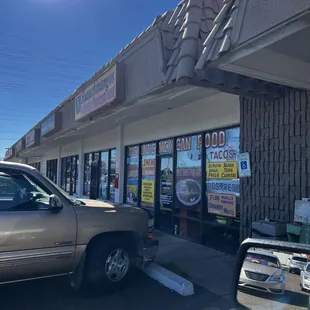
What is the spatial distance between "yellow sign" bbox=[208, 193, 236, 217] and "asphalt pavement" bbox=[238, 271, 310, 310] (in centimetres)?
598

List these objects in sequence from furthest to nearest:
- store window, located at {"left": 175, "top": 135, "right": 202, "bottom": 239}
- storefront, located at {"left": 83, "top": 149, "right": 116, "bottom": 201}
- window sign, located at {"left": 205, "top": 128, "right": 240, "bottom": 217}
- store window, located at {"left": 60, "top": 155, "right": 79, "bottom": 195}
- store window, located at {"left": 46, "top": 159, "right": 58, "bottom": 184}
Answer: store window, located at {"left": 46, "top": 159, "right": 58, "bottom": 184} < store window, located at {"left": 60, "top": 155, "right": 79, "bottom": 195} < storefront, located at {"left": 83, "top": 149, "right": 116, "bottom": 201} < store window, located at {"left": 175, "top": 135, "right": 202, "bottom": 239} < window sign, located at {"left": 205, "top": 128, "right": 240, "bottom": 217}

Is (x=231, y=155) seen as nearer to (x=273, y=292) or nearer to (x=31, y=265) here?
(x=31, y=265)

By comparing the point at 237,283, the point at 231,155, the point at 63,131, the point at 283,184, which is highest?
the point at 63,131

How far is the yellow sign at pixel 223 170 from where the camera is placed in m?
7.59

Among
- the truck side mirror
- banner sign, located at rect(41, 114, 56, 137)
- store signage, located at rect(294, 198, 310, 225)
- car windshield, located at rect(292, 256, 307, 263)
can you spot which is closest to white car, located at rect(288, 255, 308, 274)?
car windshield, located at rect(292, 256, 307, 263)

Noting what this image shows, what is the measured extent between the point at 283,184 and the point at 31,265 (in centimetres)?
446

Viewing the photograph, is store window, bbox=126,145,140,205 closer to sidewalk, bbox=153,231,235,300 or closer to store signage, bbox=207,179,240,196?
sidewalk, bbox=153,231,235,300

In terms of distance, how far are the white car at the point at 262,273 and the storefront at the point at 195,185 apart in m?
5.78

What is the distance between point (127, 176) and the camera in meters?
12.6

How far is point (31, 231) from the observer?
4441 mm

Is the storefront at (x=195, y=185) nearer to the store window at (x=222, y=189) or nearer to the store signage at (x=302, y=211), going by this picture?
the store window at (x=222, y=189)

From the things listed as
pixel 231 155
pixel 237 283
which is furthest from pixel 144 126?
pixel 237 283

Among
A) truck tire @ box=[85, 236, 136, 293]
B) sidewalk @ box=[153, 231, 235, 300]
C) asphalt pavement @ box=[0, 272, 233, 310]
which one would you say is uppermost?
truck tire @ box=[85, 236, 136, 293]

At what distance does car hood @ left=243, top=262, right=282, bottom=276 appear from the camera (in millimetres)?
1715
